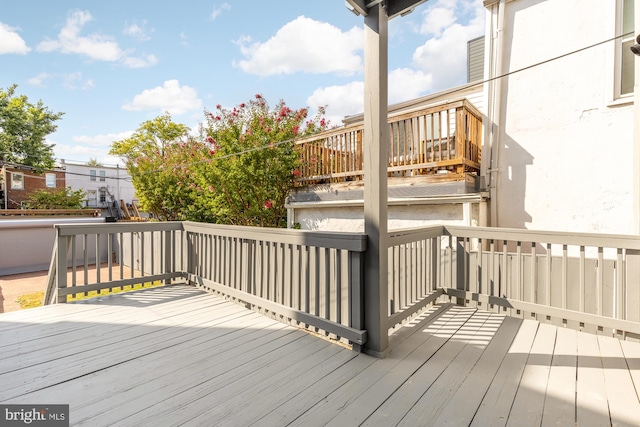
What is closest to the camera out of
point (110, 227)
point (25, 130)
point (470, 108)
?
point (110, 227)

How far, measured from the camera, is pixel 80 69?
14.2m

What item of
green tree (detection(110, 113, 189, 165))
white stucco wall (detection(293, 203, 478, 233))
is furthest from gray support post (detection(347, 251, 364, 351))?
green tree (detection(110, 113, 189, 165))

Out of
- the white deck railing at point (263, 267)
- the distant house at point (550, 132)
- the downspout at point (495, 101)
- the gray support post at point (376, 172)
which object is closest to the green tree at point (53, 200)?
the white deck railing at point (263, 267)

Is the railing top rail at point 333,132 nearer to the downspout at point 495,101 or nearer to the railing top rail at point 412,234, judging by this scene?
the downspout at point 495,101

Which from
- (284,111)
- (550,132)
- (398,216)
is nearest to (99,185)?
(284,111)

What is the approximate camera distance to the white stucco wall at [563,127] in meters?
3.61

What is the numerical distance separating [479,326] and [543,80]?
3.39 m

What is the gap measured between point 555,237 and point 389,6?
99.8 inches

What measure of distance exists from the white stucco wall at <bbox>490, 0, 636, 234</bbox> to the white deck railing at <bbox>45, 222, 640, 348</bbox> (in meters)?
0.52

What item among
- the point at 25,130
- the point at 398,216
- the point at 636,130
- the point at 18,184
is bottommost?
the point at 398,216

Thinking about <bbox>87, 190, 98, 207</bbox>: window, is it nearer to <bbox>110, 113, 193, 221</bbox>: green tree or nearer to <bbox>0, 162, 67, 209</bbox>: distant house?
<bbox>0, 162, 67, 209</bbox>: distant house

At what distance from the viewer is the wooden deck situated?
5.51 feet

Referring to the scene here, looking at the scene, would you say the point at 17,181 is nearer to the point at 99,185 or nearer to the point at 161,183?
the point at 99,185

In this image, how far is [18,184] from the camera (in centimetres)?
2142
